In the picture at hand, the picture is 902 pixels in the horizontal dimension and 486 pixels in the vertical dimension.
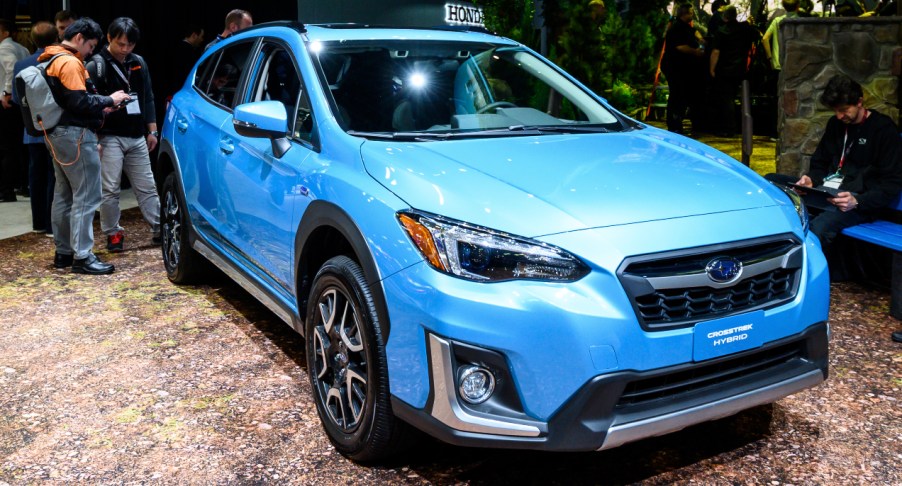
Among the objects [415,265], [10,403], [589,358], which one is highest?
[415,265]

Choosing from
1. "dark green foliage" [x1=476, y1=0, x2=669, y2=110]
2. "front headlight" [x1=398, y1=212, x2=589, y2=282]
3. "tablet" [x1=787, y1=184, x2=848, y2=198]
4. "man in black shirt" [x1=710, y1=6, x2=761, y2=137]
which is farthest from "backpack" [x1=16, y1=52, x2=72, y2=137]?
"man in black shirt" [x1=710, y1=6, x2=761, y2=137]

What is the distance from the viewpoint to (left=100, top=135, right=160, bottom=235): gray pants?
283 inches

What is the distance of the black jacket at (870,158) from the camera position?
18.9 feet

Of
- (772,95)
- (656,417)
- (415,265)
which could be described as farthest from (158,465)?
(772,95)

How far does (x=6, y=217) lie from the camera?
349 inches

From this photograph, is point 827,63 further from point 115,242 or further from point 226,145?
point 115,242

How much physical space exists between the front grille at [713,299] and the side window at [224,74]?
9.78ft

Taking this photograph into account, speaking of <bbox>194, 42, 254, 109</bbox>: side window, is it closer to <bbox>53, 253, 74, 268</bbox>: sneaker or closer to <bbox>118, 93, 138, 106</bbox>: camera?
<bbox>118, 93, 138, 106</bbox>: camera

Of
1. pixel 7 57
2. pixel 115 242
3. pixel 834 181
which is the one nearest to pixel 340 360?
pixel 834 181

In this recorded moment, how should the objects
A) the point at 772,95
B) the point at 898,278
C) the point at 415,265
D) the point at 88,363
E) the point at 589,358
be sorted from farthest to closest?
the point at 772,95 < the point at 898,278 < the point at 88,363 < the point at 415,265 < the point at 589,358

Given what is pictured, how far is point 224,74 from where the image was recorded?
18.2ft

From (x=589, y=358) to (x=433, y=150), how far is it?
1184 millimetres

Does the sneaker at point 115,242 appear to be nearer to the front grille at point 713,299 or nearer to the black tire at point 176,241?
the black tire at point 176,241

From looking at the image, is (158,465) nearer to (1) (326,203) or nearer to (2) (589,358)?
(1) (326,203)
